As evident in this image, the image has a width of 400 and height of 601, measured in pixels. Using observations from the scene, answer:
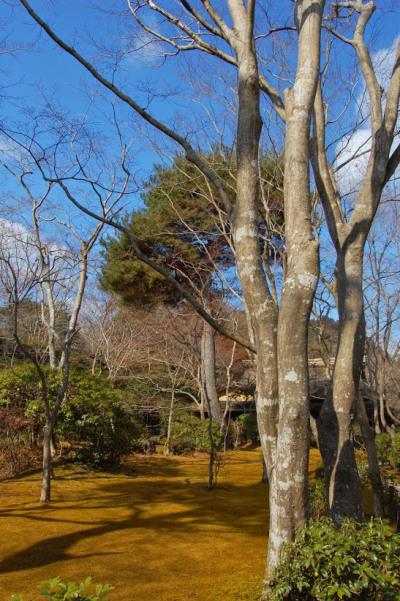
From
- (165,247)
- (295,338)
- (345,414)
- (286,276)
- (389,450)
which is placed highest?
(165,247)

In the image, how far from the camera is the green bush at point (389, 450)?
10.2 m

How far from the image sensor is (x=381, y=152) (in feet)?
11.7

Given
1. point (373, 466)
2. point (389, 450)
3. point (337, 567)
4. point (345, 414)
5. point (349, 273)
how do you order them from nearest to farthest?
1. point (337, 567)
2. point (345, 414)
3. point (349, 273)
4. point (373, 466)
5. point (389, 450)

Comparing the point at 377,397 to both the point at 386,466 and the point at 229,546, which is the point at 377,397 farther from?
the point at 229,546

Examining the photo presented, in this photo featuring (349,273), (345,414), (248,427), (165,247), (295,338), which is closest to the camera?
(295,338)

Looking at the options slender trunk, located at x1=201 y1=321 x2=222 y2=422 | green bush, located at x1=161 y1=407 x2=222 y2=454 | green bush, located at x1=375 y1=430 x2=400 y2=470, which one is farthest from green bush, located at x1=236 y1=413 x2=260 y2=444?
green bush, located at x1=375 y1=430 x2=400 y2=470

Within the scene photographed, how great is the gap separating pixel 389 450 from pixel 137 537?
7249mm

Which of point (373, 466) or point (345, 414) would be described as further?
point (373, 466)

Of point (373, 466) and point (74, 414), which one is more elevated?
point (74, 414)

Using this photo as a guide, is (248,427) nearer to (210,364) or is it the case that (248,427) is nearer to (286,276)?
(210,364)

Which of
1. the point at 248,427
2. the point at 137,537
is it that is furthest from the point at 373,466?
the point at 248,427

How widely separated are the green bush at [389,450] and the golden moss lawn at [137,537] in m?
3.47

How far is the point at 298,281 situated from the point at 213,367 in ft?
40.4

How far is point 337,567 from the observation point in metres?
2.26
